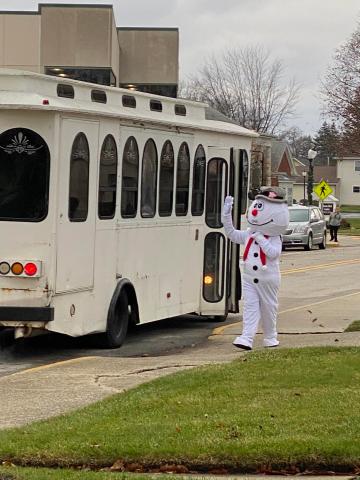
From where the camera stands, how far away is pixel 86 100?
1087cm

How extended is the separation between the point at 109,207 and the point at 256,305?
2.02 metres

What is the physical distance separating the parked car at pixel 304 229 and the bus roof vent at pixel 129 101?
72.9 feet

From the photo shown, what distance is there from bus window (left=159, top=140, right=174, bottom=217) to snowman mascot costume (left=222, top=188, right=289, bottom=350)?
1767 millimetres

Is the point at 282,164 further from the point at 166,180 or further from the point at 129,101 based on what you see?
the point at 129,101

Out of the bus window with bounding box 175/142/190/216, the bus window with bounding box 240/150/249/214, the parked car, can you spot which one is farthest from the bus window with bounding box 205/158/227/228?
the parked car

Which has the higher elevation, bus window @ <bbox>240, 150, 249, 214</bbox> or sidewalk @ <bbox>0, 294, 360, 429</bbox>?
bus window @ <bbox>240, 150, 249, 214</bbox>

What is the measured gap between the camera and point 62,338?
12586 millimetres

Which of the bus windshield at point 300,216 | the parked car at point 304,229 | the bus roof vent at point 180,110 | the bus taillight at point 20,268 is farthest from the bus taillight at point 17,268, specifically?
the bus windshield at point 300,216

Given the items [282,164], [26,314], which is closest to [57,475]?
[26,314]

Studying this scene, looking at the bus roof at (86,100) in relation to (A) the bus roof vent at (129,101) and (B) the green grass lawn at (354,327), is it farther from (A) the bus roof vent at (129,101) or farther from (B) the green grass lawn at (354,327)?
(B) the green grass lawn at (354,327)

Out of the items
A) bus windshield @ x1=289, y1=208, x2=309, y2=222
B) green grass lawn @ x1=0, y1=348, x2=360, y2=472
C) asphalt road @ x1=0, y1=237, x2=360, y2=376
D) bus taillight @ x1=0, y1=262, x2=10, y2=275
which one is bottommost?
asphalt road @ x1=0, y1=237, x2=360, y2=376

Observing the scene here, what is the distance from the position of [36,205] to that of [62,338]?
286 cm

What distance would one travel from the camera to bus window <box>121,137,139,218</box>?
11586mm

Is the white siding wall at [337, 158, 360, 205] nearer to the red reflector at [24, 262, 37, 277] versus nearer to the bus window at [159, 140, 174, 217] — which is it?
the bus window at [159, 140, 174, 217]
